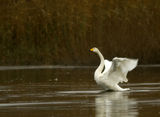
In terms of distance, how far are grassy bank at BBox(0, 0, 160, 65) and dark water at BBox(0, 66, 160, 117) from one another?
3.07 meters

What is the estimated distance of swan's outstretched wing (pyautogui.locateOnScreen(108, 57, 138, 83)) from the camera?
14898 mm

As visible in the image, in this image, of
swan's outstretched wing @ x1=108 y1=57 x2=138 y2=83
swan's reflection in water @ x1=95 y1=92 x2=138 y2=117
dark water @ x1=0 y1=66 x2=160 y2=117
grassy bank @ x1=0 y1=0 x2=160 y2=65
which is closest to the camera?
swan's reflection in water @ x1=95 y1=92 x2=138 y2=117

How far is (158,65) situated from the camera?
922 inches

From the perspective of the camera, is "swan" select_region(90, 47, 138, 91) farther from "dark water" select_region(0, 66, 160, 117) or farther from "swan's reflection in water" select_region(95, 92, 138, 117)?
"swan's reflection in water" select_region(95, 92, 138, 117)

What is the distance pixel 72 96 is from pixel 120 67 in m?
2.07

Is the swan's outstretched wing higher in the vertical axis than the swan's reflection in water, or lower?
higher

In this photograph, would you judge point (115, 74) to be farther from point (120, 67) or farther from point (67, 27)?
point (67, 27)

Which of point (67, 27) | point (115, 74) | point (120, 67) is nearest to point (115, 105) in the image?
point (120, 67)

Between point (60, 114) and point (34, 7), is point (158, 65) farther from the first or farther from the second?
point (60, 114)

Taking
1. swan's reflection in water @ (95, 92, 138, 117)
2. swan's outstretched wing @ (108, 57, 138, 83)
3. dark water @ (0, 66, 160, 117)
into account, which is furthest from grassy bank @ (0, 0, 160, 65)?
swan's reflection in water @ (95, 92, 138, 117)

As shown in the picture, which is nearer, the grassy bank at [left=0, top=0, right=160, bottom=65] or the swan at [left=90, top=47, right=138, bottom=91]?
the swan at [left=90, top=47, right=138, bottom=91]

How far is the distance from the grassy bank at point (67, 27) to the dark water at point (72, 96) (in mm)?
3066

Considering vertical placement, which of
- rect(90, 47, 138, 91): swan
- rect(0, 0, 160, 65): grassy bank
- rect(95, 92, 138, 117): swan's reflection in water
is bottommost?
rect(95, 92, 138, 117): swan's reflection in water

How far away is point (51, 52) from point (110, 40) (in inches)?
89.7
